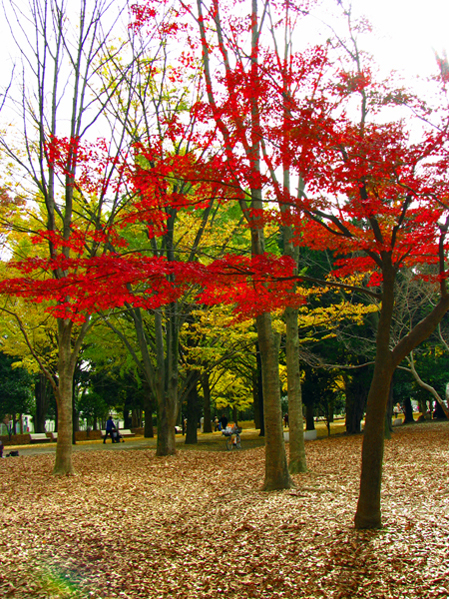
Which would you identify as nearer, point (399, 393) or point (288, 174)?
point (288, 174)

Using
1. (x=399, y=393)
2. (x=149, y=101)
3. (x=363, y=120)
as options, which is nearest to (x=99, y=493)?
(x=363, y=120)

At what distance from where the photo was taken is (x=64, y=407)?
1202cm

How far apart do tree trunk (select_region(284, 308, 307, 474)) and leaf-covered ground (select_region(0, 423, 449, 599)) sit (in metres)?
0.62

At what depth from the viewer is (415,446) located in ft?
53.0

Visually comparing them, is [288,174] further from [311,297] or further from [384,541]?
[311,297]

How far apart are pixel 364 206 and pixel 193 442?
17954 mm

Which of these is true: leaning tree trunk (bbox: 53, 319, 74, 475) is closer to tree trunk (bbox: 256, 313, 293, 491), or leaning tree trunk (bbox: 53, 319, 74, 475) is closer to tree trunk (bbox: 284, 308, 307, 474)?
tree trunk (bbox: 284, 308, 307, 474)

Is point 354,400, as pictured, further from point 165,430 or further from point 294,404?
point 294,404

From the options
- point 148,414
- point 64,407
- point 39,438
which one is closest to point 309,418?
point 148,414

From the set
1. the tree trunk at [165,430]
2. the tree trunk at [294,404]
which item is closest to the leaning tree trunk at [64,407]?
the tree trunk at [165,430]

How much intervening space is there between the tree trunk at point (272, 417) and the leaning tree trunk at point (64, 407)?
531 cm

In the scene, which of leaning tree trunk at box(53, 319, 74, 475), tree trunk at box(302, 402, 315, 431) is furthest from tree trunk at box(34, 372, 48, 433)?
leaning tree trunk at box(53, 319, 74, 475)

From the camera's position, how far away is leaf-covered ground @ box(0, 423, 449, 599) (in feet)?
14.9

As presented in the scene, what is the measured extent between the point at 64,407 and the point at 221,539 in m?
7.09
